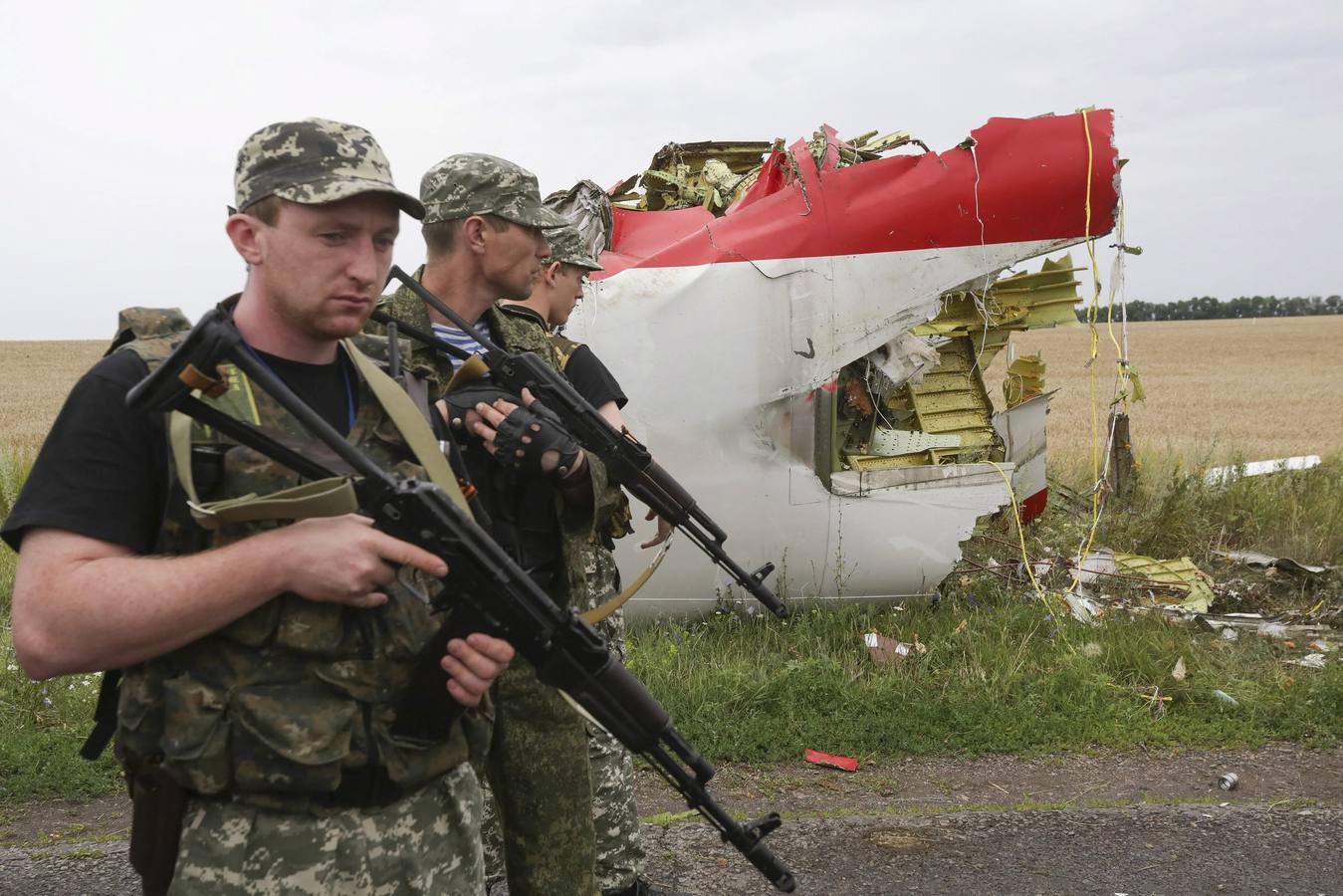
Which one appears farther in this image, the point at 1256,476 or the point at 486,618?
the point at 1256,476

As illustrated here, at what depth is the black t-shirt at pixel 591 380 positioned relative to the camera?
343 centimetres

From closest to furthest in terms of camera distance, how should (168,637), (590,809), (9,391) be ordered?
1. (168,637)
2. (590,809)
3. (9,391)

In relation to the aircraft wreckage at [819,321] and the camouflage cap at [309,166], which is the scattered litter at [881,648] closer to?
the aircraft wreckage at [819,321]

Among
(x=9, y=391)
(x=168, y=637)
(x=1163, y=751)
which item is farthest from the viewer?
(x=9, y=391)

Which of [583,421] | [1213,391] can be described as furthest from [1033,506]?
[1213,391]

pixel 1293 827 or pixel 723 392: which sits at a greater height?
pixel 723 392

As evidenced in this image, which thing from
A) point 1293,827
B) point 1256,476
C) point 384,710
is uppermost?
point 384,710

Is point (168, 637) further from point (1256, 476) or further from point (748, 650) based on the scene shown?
point (1256, 476)

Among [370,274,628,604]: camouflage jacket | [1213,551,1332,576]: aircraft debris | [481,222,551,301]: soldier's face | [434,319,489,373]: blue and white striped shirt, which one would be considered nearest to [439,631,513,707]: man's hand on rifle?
[370,274,628,604]: camouflage jacket

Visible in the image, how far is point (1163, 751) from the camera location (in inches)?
189

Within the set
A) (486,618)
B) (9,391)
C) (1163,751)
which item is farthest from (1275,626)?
(9,391)

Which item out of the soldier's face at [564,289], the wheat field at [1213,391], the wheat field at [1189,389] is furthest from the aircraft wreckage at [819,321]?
the wheat field at [1189,389]

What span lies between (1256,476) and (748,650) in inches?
197

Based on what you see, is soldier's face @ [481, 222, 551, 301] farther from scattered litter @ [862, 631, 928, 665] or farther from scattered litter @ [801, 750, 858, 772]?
scattered litter @ [862, 631, 928, 665]
